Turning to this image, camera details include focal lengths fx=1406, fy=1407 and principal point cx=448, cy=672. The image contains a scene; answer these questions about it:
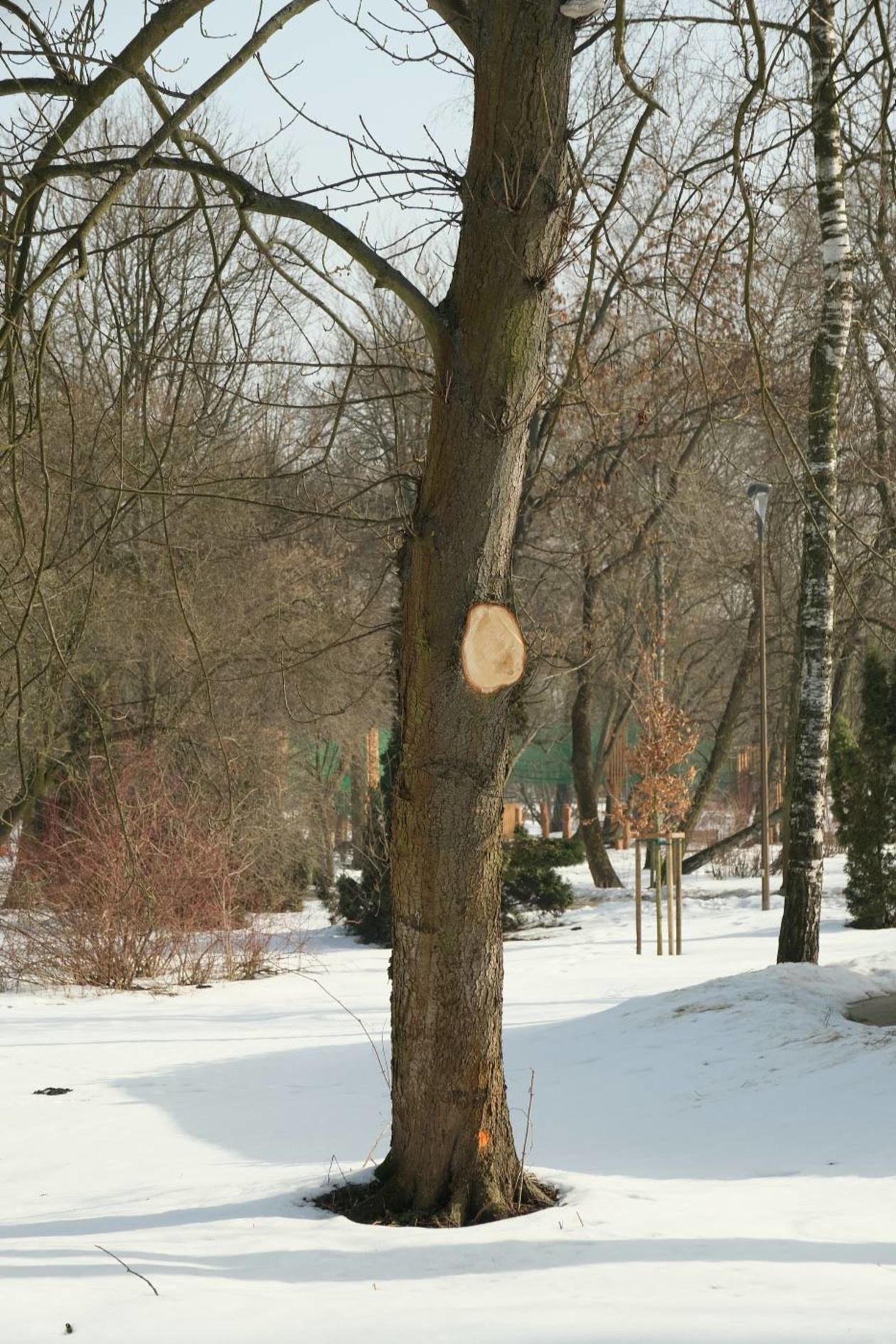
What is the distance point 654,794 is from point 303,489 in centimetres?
905

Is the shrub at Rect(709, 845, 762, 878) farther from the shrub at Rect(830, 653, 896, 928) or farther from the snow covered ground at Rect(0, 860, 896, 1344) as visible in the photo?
the snow covered ground at Rect(0, 860, 896, 1344)

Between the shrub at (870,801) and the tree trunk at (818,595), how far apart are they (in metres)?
4.77

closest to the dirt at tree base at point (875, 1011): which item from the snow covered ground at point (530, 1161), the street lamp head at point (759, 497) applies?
the snow covered ground at point (530, 1161)

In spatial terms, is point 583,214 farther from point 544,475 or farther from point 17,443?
point 544,475

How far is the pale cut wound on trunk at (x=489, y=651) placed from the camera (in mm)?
4273

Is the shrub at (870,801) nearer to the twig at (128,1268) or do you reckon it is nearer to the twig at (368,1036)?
the twig at (368,1036)

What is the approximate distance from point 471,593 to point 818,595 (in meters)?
4.95

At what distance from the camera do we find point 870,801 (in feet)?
45.4

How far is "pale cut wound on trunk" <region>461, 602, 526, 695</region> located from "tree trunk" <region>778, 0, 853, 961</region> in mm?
4750

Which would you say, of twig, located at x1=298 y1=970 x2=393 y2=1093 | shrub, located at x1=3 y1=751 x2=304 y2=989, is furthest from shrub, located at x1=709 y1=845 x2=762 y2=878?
twig, located at x1=298 y1=970 x2=393 y2=1093

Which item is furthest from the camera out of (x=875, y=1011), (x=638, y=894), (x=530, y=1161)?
(x=638, y=894)

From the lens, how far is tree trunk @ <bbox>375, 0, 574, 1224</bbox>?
4.23m

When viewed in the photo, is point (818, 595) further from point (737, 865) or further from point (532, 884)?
point (737, 865)

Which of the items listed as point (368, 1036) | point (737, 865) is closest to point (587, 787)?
point (737, 865)
